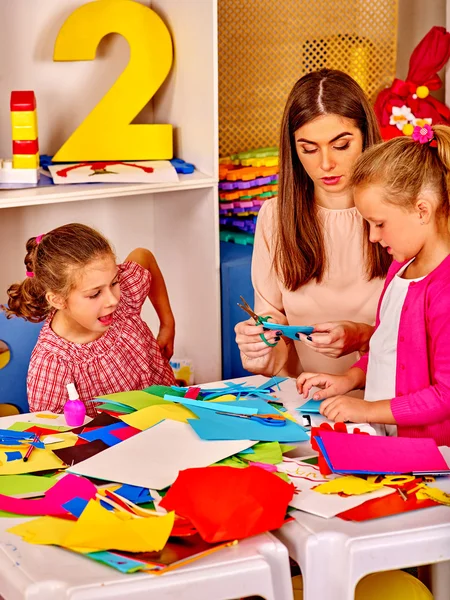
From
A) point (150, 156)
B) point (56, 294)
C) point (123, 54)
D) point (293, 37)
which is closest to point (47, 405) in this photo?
point (56, 294)

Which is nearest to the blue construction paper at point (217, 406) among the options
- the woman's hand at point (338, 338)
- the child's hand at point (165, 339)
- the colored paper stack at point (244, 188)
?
the woman's hand at point (338, 338)

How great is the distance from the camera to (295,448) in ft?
4.59

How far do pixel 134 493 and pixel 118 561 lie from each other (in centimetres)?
17

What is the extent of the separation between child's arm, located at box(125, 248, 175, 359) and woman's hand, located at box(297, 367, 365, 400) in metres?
0.70

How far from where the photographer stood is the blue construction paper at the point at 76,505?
1.17 m

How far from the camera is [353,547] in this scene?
112 cm

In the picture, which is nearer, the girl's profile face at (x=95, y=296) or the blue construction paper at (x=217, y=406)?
the blue construction paper at (x=217, y=406)

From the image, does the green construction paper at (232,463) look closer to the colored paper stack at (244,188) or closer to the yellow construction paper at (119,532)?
the yellow construction paper at (119,532)

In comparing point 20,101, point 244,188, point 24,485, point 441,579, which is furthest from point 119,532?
point 244,188

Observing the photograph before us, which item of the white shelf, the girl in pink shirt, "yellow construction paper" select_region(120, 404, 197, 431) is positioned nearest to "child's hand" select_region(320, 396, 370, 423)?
the girl in pink shirt

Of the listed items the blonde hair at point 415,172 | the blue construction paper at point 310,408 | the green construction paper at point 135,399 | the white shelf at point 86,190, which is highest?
the blonde hair at point 415,172

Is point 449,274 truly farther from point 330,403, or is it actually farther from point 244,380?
point 244,380

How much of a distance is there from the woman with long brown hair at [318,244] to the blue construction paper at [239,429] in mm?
302

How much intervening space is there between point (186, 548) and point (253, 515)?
0.10 metres
